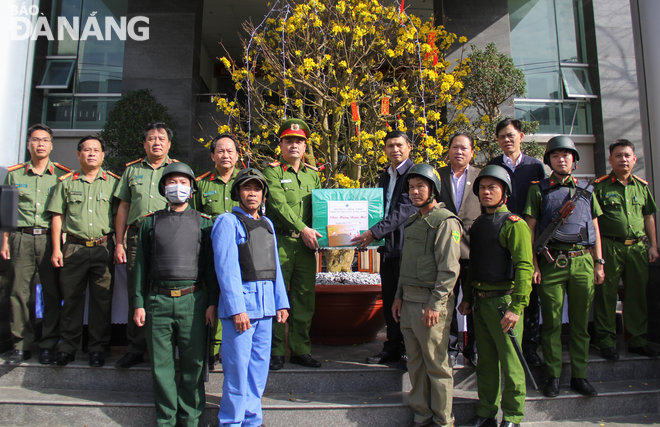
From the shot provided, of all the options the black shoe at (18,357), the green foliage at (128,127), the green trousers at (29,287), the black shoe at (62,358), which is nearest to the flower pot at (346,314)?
the black shoe at (62,358)

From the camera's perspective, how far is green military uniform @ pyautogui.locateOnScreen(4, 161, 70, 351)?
388 cm


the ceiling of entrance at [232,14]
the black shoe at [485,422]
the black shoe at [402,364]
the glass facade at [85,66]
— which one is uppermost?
the ceiling of entrance at [232,14]

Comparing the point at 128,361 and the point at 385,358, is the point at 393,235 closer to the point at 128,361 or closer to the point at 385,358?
the point at 385,358

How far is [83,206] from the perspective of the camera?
12.9 ft

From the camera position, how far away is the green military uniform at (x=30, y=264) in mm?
3881

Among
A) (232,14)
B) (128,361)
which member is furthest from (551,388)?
(232,14)

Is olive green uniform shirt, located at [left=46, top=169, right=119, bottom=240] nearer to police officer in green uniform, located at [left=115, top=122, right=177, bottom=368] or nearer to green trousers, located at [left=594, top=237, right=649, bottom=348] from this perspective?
police officer in green uniform, located at [left=115, top=122, right=177, bottom=368]

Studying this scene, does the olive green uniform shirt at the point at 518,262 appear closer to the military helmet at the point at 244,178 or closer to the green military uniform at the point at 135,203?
the military helmet at the point at 244,178

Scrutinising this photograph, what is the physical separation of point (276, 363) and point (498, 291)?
197 cm

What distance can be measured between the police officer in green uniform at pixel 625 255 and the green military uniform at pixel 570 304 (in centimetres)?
73

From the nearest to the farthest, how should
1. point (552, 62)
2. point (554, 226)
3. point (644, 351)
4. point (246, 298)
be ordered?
→ point (246, 298) < point (554, 226) < point (644, 351) < point (552, 62)

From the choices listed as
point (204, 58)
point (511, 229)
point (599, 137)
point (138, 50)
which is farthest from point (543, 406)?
point (204, 58)

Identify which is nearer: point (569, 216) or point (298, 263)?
point (569, 216)

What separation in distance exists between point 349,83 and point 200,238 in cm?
408
